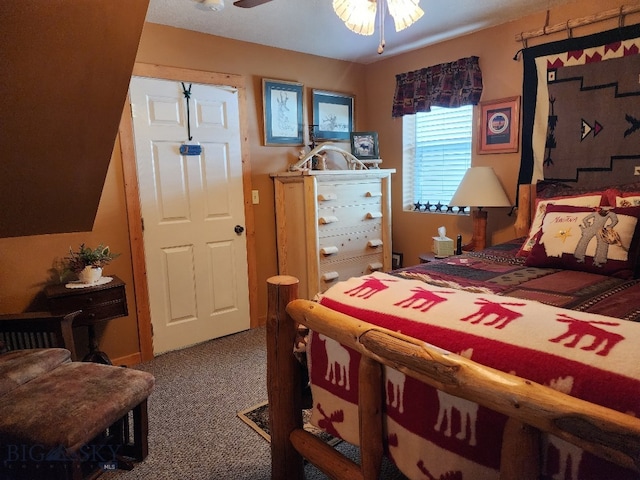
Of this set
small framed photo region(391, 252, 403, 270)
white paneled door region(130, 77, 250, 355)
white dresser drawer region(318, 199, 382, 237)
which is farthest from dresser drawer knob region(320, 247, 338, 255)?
small framed photo region(391, 252, 403, 270)

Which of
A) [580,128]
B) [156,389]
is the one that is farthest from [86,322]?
[580,128]

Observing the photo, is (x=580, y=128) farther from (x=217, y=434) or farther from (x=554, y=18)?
(x=217, y=434)

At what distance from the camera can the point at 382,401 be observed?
3.87 feet

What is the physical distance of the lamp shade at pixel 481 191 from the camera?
2924mm

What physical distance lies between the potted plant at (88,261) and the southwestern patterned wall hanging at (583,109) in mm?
2877

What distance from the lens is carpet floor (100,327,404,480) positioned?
1841 millimetres

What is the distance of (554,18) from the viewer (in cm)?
275

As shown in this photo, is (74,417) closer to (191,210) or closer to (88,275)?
(88,275)

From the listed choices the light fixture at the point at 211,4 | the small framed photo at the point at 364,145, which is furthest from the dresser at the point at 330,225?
the light fixture at the point at 211,4

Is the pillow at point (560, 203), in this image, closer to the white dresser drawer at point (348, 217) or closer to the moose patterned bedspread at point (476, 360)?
the moose patterned bedspread at point (476, 360)

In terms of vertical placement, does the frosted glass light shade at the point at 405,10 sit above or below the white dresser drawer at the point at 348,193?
above

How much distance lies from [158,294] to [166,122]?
4.03 feet

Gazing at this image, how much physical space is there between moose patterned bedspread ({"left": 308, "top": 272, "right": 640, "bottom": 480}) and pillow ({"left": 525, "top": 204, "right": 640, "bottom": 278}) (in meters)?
0.97

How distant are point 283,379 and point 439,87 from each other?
2815 mm
